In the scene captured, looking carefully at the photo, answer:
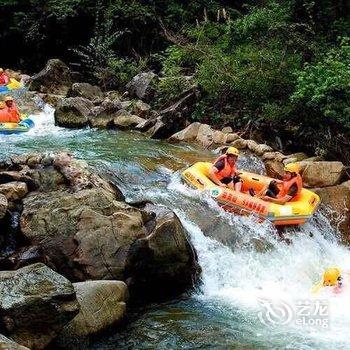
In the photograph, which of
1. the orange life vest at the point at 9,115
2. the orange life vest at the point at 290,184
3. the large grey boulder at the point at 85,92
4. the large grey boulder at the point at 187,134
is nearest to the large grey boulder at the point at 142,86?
the large grey boulder at the point at 85,92

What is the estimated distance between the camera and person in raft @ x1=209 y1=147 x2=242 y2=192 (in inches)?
349

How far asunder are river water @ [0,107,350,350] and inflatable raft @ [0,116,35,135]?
0.98 m

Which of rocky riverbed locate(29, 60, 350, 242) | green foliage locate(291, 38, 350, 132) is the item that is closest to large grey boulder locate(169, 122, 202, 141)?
rocky riverbed locate(29, 60, 350, 242)

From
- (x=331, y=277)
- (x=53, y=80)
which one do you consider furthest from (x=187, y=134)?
(x=53, y=80)

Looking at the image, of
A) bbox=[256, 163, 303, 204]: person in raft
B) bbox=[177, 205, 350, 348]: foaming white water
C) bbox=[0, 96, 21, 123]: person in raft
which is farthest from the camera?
bbox=[0, 96, 21, 123]: person in raft

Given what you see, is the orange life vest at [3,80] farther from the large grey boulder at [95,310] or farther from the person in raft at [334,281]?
the person in raft at [334,281]

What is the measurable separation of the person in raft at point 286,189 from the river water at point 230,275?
A: 552 millimetres

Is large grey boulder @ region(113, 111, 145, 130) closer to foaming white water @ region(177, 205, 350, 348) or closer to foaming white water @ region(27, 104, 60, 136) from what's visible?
foaming white water @ region(27, 104, 60, 136)

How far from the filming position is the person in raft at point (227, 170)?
8859mm

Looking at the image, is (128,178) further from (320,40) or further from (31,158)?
(320,40)

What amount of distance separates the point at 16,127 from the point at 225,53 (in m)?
5.93

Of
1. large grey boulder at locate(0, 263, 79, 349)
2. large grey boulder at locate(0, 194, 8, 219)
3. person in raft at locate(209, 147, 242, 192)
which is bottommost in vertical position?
person in raft at locate(209, 147, 242, 192)

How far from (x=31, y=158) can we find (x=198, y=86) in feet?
21.1

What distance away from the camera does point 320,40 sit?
41.9ft
